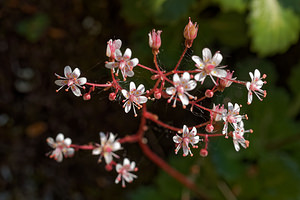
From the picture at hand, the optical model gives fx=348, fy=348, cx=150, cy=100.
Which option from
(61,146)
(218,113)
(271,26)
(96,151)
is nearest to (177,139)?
(218,113)

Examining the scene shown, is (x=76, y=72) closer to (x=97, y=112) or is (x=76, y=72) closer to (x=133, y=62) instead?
(x=133, y=62)

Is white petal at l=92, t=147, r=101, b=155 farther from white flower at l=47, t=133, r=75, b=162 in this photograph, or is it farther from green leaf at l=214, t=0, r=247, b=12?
green leaf at l=214, t=0, r=247, b=12

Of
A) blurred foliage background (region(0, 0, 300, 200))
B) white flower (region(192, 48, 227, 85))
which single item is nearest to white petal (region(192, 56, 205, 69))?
white flower (region(192, 48, 227, 85))

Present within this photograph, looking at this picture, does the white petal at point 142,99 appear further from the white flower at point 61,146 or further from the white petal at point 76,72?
the white flower at point 61,146

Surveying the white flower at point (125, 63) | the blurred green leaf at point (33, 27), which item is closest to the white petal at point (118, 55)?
the white flower at point (125, 63)

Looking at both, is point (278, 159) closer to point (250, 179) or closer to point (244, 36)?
point (250, 179)

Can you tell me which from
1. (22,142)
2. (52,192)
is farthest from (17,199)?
(22,142)
